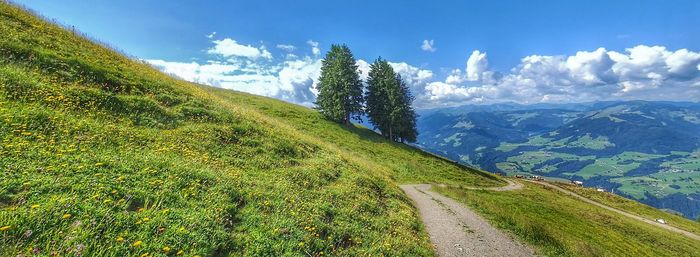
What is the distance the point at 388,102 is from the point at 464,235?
51045 mm

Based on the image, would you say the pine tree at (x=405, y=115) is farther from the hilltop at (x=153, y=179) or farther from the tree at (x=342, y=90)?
the hilltop at (x=153, y=179)

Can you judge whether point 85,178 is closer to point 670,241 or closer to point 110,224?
point 110,224

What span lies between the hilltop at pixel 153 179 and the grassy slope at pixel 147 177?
0.04 m

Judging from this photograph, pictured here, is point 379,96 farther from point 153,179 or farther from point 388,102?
point 153,179

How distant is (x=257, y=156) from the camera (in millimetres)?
17656

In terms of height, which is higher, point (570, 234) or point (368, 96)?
point (368, 96)

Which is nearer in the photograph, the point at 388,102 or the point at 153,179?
the point at 153,179

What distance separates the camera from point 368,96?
68.6m

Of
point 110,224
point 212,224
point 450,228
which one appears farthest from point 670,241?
point 110,224

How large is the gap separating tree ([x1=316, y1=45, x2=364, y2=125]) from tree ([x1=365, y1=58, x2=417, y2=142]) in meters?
5.17

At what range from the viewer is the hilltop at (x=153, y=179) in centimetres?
730

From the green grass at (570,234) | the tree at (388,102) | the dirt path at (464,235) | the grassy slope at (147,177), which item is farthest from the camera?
the tree at (388,102)

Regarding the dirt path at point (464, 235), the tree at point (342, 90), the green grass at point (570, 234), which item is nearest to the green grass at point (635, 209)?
the green grass at point (570, 234)

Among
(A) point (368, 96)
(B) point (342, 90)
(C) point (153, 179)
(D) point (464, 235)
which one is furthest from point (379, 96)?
(C) point (153, 179)
